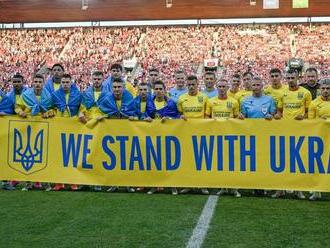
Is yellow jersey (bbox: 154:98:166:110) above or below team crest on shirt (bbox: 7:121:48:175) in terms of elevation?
above

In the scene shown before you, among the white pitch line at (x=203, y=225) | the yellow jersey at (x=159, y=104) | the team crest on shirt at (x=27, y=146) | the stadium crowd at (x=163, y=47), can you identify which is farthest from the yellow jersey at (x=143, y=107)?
the stadium crowd at (x=163, y=47)

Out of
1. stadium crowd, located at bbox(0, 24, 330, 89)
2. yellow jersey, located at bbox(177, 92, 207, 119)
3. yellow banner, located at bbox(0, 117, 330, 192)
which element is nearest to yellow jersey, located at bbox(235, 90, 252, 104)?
yellow jersey, located at bbox(177, 92, 207, 119)

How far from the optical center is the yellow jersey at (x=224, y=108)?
25.3 ft

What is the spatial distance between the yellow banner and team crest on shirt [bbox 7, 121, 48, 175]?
14 millimetres

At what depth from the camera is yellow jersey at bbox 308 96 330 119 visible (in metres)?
7.29

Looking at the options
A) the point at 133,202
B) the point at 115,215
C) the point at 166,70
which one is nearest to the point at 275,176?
the point at 133,202

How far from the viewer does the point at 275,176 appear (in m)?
7.22

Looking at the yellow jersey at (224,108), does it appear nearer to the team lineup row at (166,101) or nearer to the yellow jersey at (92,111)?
the team lineup row at (166,101)

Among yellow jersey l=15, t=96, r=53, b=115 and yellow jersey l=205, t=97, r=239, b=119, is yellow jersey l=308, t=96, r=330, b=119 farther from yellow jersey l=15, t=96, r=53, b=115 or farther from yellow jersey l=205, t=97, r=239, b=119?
yellow jersey l=15, t=96, r=53, b=115

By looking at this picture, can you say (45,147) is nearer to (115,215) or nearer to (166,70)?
(115,215)

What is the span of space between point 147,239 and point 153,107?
3147 millimetres

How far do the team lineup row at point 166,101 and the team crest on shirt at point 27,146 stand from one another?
0.60ft

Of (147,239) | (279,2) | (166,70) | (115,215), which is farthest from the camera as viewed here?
(279,2)

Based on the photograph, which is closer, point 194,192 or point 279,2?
point 194,192
